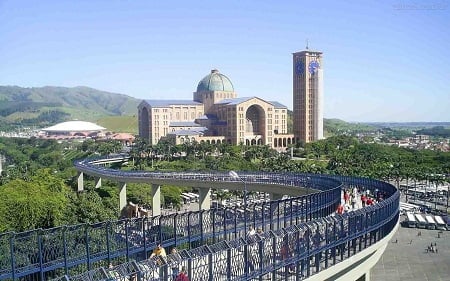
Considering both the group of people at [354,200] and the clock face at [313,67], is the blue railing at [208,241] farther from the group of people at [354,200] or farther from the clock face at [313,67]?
the clock face at [313,67]

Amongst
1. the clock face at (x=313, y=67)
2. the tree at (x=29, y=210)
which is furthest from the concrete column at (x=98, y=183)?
the clock face at (x=313, y=67)

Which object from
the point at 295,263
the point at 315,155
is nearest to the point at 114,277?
the point at 295,263

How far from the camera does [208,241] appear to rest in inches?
1088

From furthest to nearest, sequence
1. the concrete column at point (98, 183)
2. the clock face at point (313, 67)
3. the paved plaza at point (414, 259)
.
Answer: the clock face at point (313, 67) < the concrete column at point (98, 183) < the paved plaza at point (414, 259)

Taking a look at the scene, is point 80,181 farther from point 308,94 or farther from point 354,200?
point 308,94

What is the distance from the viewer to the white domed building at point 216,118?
466 feet

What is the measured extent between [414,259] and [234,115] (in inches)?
3817

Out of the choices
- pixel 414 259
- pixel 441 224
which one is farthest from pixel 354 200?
pixel 441 224

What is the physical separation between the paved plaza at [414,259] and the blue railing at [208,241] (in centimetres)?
1204

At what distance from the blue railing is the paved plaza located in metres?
12.0

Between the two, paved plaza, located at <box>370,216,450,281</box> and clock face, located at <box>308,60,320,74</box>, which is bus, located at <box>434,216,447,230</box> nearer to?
paved plaza, located at <box>370,216,450,281</box>

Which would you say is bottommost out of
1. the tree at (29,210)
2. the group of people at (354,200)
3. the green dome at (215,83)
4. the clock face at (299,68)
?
the tree at (29,210)

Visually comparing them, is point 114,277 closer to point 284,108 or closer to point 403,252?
point 403,252

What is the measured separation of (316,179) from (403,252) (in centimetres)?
1175
